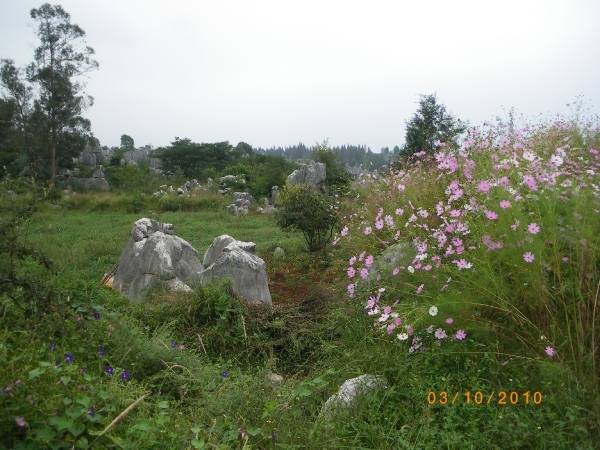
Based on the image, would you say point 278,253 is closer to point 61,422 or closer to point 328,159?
point 61,422

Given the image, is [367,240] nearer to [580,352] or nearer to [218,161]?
[580,352]

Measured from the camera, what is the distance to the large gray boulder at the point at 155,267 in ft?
19.4

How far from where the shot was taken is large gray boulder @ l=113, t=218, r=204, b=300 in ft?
19.4

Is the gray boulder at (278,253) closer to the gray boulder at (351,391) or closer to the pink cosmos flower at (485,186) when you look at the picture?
the gray boulder at (351,391)

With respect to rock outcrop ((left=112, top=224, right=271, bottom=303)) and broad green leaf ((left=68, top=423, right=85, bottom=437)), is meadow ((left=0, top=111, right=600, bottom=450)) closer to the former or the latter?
broad green leaf ((left=68, top=423, right=85, bottom=437))

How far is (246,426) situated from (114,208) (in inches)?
671

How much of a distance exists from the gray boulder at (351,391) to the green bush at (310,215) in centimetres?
558

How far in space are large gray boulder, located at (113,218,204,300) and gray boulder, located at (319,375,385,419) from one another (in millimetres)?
2639

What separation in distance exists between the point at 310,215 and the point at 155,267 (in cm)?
345

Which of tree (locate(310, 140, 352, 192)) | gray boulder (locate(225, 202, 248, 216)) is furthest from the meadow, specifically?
tree (locate(310, 140, 352, 192))

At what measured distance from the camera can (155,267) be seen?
6.02 metres

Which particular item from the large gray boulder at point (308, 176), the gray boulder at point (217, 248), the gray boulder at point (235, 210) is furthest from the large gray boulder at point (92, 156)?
the gray boulder at point (217, 248)

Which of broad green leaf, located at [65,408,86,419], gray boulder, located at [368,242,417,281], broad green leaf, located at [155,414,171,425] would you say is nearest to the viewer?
broad green leaf, located at [65,408,86,419]

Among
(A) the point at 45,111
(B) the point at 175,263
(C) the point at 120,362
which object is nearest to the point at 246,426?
(C) the point at 120,362
